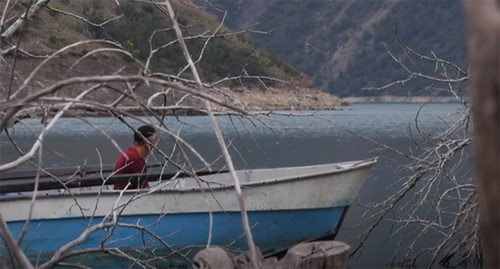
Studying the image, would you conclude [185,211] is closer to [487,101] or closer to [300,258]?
[300,258]

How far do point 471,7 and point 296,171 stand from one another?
34.2 ft

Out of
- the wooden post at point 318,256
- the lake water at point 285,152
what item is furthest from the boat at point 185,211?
the wooden post at point 318,256

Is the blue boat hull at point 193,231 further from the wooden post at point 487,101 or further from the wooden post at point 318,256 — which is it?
the wooden post at point 487,101

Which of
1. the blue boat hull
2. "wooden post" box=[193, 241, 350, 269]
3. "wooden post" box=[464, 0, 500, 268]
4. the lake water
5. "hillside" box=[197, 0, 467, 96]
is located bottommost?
"hillside" box=[197, 0, 467, 96]

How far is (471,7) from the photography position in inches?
64.5

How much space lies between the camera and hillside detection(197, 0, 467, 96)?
121 m

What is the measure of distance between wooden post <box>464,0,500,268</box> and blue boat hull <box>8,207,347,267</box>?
300 inches

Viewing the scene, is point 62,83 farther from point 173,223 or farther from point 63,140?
point 63,140

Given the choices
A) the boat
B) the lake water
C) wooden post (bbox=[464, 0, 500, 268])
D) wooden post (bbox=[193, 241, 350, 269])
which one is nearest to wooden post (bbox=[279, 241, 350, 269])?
wooden post (bbox=[193, 241, 350, 269])

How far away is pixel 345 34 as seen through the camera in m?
164

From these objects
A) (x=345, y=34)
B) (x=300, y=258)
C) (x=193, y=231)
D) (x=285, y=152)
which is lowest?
(x=345, y=34)

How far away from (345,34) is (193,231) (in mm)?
155353

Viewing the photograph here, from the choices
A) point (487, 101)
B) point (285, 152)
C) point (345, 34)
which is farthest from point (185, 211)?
point (345, 34)

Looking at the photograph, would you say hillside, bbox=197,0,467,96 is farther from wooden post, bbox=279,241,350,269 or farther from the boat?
wooden post, bbox=279,241,350,269
